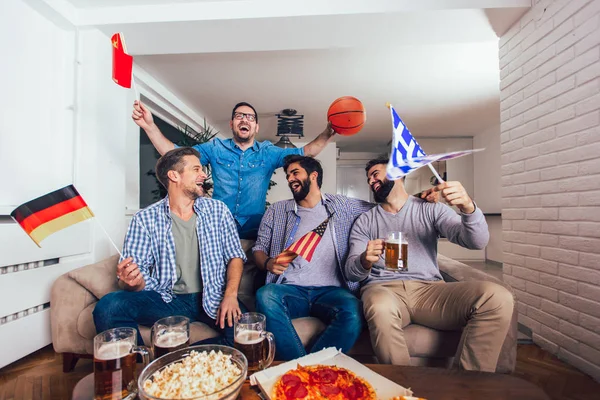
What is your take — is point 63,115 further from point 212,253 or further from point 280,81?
point 280,81

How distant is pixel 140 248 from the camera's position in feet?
5.55

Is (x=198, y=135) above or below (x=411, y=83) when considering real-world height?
below

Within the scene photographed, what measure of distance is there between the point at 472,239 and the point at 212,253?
136cm

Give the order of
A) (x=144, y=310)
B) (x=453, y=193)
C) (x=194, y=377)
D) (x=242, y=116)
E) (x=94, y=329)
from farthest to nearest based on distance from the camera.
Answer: (x=242, y=116)
(x=94, y=329)
(x=144, y=310)
(x=453, y=193)
(x=194, y=377)

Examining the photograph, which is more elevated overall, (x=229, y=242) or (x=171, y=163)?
(x=171, y=163)

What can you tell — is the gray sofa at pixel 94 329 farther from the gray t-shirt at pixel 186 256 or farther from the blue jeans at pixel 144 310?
the gray t-shirt at pixel 186 256

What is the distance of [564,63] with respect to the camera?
197 cm

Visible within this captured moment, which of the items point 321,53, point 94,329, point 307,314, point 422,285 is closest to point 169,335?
point 307,314

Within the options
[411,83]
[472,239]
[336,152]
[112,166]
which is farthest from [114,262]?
[336,152]

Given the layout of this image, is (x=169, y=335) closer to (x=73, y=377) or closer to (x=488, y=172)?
(x=73, y=377)

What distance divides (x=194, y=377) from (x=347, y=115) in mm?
1815

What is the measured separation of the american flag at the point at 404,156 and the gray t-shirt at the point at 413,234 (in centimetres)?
62

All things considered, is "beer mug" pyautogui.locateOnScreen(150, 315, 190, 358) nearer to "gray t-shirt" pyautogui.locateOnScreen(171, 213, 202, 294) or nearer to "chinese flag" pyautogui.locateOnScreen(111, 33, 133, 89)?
"gray t-shirt" pyautogui.locateOnScreen(171, 213, 202, 294)

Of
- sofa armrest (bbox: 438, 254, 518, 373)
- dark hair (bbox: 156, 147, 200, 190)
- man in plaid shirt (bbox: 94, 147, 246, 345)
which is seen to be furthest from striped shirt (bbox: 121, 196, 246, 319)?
sofa armrest (bbox: 438, 254, 518, 373)
